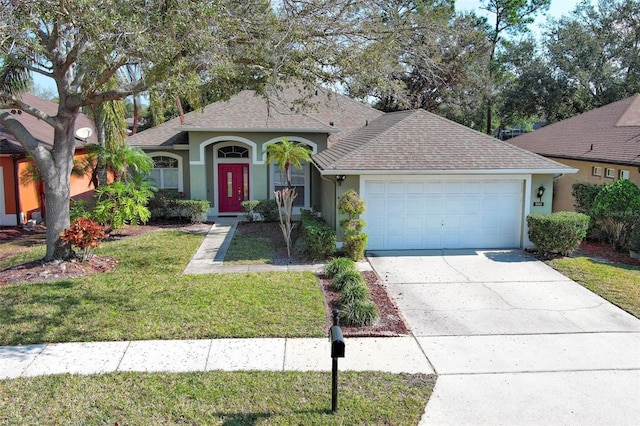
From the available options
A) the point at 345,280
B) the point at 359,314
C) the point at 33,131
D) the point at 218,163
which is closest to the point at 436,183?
the point at 345,280

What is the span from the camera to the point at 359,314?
839 centimetres

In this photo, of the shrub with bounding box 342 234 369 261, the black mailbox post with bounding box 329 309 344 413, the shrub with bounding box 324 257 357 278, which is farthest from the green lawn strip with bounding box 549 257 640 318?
the black mailbox post with bounding box 329 309 344 413

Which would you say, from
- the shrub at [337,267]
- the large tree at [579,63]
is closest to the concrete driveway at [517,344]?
the shrub at [337,267]

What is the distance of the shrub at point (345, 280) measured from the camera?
9906 mm

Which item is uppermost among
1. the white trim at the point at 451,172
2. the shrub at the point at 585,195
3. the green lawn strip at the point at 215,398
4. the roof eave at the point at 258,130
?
the roof eave at the point at 258,130

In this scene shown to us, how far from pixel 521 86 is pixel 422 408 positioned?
92.4 ft

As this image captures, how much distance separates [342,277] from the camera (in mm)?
10219

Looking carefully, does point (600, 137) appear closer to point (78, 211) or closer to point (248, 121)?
point (248, 121)

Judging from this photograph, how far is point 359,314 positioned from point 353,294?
2.49 ft

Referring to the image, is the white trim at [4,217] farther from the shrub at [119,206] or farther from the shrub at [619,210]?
the shrub at [619,210]

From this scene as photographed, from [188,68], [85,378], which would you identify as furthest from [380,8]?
[85,378]

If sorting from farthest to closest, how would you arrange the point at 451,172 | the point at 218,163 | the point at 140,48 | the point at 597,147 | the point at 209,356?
the point at 218,163, the point at 597,147, the point at 451,172, the point at 140,48, the point at 209,356

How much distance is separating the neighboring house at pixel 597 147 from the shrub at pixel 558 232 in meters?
2.31

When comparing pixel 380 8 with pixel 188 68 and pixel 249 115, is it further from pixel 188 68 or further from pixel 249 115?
→ pixel 249 115
